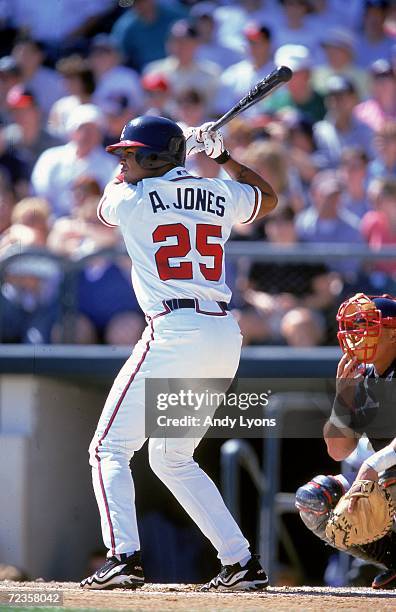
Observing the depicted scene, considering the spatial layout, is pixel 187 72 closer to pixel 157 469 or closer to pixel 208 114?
pixel 208 114

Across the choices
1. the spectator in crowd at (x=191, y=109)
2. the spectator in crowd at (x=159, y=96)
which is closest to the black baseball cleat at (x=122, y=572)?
the spectator in crowd at (x=191, y=109)

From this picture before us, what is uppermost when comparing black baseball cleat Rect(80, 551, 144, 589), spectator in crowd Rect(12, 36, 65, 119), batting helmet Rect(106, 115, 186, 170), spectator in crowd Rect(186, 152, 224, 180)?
spectator in crowd Rect(12, 36, 65, 119)

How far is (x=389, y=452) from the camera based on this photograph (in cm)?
454

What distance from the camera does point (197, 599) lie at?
435 centimetres

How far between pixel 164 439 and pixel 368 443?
3.00 ft

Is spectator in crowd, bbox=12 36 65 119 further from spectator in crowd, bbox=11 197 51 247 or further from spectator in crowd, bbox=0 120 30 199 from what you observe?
spectator in crowd, bbox=11 197 51 247

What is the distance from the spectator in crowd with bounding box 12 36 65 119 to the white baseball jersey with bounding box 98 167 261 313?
5.25 m

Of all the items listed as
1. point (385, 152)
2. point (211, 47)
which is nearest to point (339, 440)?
point (385, 152)

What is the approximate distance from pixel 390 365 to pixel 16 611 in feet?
5.85

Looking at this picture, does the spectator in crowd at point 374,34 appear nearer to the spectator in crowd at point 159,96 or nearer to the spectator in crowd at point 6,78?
the spectator in crowd at point 159,96

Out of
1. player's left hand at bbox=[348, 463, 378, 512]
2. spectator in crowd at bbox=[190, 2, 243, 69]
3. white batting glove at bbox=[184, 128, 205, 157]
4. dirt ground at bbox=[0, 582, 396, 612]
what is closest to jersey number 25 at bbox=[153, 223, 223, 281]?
white batting glove at bbox=[184, 128, 205, 157]

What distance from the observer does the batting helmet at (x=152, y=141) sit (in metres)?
4.72

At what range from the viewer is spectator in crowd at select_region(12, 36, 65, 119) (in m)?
9.79

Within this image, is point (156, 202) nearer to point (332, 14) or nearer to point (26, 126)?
point (26, 126)
